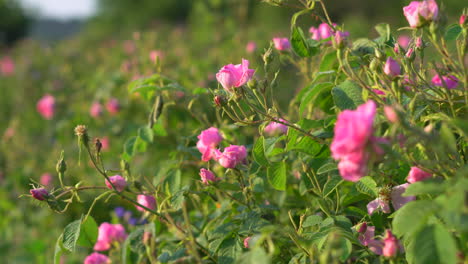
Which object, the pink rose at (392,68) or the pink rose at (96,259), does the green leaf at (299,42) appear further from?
the pink rose at (96,259)

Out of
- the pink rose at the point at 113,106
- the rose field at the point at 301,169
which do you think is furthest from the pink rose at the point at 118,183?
the pink rose at the point at 113,106

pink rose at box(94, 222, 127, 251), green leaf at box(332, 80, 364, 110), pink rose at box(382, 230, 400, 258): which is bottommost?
pink rose at box(94, 222, 127, 251)

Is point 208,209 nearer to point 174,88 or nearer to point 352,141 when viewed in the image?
point 174,88

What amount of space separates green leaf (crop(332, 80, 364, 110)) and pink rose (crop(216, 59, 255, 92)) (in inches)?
6.9

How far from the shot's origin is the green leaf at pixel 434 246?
24.0 inches

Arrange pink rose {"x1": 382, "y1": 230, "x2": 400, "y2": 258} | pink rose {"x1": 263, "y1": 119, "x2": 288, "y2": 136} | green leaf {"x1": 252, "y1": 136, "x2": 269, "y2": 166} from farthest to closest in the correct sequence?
pink rose {"x1": 263, "y1": 119, "x2": 288, "y2": 136} < green leaf {"x1": 252, "y1": 136, "x2": 269, "y2": 166} < pink rose {"x1": 382, "y1": 230, "x2": 400, "y2": 258}

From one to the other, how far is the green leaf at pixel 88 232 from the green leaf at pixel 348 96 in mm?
614

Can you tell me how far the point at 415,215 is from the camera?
631 mm

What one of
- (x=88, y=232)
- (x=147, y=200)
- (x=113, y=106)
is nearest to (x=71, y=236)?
(x=88, y=232)

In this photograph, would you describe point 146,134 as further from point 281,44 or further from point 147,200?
point 281,44

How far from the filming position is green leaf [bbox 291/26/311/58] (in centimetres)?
107

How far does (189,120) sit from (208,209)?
35.6 inches

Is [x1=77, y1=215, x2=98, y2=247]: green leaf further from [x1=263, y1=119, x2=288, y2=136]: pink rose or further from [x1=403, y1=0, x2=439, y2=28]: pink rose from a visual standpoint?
[x1=403, y1=0, x2=439, y2=28]: pink rose

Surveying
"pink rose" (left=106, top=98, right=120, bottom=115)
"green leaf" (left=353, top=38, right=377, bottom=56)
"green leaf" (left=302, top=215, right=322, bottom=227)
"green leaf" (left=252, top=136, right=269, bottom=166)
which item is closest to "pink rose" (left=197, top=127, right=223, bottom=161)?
"green leaf" (left=252, top=136, right=269, bottom=166)
